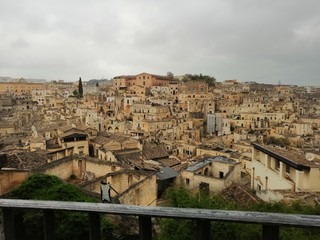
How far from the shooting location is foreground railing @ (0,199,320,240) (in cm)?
149

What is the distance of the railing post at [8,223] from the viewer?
6.11 ft

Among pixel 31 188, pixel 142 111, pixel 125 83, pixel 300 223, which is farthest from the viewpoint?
pixel 125 83

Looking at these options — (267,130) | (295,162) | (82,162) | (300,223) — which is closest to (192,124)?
(267,130)

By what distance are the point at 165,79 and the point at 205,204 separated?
276ft

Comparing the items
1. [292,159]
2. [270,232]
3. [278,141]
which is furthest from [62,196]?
[278,141]

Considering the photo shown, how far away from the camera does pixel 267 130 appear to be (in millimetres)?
54000

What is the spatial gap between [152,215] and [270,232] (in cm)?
64

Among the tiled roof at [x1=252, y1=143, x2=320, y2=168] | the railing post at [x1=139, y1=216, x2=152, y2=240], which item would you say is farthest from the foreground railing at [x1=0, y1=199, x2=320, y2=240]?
the tiled roof at [x1=252, y1=143, x2=320, y2=168]

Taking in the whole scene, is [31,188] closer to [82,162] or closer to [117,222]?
[117,222]

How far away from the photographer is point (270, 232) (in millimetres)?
1576

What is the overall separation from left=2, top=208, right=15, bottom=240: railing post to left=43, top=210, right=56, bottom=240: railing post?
214 mm

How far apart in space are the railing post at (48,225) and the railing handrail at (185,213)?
0.43 ft

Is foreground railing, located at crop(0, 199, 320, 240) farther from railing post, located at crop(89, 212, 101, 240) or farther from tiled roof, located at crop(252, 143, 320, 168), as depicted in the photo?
Answer: tiled roof, located at crop(252, 143, 320, 168)

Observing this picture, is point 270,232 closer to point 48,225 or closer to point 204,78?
point 48,225
